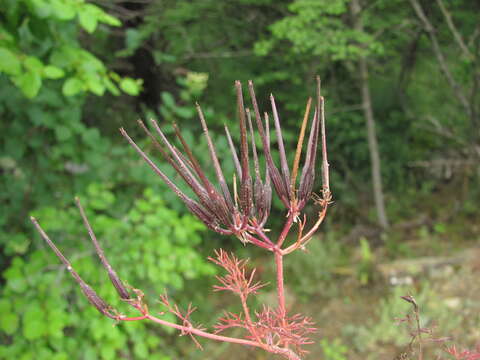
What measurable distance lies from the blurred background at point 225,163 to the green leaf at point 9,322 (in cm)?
1

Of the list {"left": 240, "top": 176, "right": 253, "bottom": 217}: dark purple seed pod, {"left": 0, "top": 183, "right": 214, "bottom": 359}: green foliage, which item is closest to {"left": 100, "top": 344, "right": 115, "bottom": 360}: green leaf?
{"left": 0, "top": 183, "right": 214, "bottom": 359}: green foliage

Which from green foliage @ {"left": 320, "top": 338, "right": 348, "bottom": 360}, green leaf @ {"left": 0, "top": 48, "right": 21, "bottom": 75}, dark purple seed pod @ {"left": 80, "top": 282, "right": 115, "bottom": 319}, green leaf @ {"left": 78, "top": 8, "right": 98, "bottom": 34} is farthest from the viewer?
green foliage @ {"left": 320, "top": 338, "right": 348, "bottom": 360}

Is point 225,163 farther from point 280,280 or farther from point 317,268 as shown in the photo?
point 280,280

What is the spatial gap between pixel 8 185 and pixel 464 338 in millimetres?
3375

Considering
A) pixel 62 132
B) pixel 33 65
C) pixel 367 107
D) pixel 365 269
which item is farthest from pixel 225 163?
pixel 367 107

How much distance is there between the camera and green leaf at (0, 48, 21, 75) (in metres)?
1.69

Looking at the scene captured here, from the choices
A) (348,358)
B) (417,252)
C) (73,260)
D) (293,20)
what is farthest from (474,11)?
(73,260)

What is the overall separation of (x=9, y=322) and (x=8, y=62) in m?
1.22

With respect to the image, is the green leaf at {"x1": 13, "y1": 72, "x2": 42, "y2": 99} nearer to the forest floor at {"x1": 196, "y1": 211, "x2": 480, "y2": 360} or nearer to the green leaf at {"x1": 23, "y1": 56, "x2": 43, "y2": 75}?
the green leaf at {"x1": 23, "y1": 56, "x2": 43, "y2": 75}

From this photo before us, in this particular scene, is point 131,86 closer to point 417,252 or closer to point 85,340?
point 85,340

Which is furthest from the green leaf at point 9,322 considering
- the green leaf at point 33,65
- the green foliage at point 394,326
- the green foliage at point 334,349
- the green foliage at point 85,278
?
the green foliage at point 394,326

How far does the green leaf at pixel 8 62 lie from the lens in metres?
1.69

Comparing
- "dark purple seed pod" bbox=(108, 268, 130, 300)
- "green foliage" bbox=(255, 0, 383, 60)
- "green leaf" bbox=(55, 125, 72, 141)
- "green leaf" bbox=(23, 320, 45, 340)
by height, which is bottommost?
"green leaf" bbox=(23, 320, 45, 340)

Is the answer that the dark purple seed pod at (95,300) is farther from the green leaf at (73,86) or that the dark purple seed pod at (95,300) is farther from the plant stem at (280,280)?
the green leaf at (73,86)
